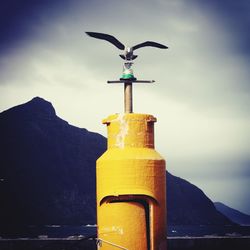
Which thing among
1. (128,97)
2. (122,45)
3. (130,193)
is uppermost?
(122,45)

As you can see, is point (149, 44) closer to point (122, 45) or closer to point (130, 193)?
point (122, 45)

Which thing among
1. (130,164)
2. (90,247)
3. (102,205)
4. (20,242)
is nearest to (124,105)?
(130,164)

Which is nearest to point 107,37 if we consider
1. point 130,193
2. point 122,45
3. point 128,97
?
point 122,45

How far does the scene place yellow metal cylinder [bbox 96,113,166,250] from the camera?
820cm

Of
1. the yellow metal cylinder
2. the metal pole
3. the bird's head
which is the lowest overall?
the yellow metal cylinder

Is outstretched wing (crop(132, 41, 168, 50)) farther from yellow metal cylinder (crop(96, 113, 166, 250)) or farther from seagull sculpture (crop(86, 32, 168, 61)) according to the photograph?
yellow metal cylinder (crop(96, 113, 166, 250))

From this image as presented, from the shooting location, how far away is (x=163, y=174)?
8547 mm

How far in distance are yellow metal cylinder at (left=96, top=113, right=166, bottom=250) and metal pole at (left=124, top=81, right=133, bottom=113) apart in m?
0.21

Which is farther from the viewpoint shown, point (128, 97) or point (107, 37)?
point (128, 97)

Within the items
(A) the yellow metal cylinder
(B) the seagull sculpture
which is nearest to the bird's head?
(B) the seagull sculpture

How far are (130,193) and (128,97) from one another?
5.84ft

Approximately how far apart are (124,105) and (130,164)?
3.96 feet

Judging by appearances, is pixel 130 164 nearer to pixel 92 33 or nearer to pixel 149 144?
pixel 149 144

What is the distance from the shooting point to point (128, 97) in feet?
28.6
